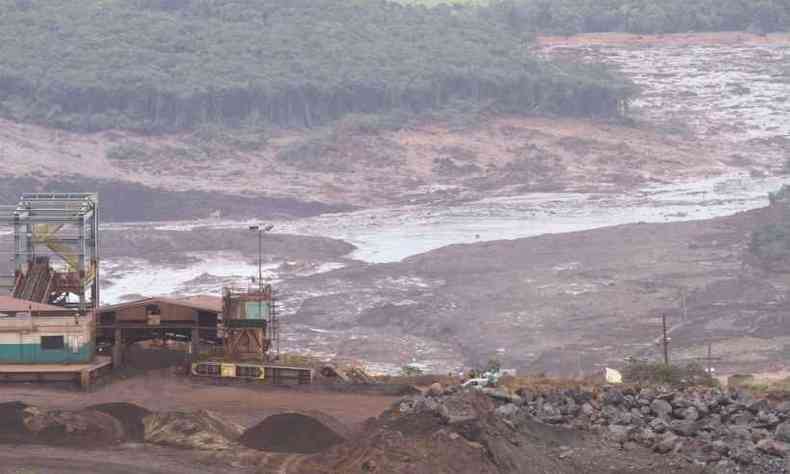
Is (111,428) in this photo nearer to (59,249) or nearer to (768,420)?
(59,249)

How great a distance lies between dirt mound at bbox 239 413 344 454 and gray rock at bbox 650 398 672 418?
18.2 feet

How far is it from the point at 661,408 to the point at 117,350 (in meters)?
11.8

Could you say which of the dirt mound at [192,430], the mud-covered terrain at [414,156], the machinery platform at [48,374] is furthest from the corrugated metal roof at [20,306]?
the mud-covered terrain at [414,156]

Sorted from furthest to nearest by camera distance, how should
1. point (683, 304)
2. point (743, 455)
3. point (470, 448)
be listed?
point (683, 304)
point (743, 455)
point (470, 448)

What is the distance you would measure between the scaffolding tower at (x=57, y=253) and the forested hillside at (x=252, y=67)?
195ft

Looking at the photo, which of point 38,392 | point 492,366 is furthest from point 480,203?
point 38,392

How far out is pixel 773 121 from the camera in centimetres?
11294

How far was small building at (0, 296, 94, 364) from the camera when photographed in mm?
34875

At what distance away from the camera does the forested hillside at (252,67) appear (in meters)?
104

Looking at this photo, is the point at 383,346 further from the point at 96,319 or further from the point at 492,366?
the point at 96,319

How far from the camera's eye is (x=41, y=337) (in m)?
34.9

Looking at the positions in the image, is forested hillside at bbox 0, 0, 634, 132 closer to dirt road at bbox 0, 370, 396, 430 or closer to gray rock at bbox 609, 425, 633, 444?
dirt road at bbox 0, 370, 396, 430

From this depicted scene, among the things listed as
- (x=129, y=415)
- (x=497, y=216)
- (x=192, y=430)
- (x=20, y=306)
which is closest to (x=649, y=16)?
(x=497, y=216)

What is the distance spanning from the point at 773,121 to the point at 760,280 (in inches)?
2044
